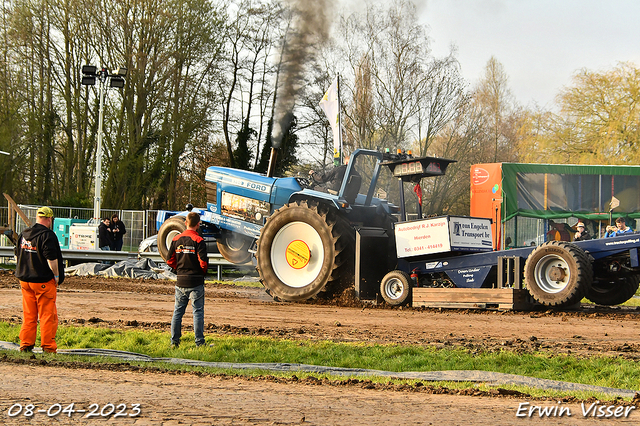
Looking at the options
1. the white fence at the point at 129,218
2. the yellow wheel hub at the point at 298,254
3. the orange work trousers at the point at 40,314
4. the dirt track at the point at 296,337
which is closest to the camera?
the dirt track at the point at 296,337

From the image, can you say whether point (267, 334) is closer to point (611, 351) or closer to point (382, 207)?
point (611, 351)

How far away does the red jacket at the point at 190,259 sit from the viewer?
27.1 feet

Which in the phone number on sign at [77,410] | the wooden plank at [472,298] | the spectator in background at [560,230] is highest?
the spectator in background at [560,230]

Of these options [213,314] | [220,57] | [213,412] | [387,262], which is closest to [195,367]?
[213,412]

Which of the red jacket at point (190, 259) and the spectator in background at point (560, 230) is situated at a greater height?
the spectator in background at point (560, 230)

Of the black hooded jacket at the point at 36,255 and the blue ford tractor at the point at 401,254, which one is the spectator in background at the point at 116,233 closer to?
the blue ford tractor at the point at 401,254

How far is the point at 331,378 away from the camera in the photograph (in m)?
6.47

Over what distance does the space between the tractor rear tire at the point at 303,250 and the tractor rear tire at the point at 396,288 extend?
731 mm

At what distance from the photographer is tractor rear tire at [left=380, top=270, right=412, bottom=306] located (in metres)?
12.5

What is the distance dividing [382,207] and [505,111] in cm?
3923

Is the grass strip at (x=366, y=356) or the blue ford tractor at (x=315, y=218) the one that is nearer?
the grass strip at (x=366, y=356)

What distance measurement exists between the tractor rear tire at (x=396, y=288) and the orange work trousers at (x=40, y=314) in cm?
651

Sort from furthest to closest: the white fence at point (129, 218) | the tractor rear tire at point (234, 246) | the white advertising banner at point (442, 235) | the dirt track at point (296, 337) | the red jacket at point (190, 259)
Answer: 1. the white fence at point (129, 218)
2. the tractor rear tire at point (234, 246)
3. the white advertising banner at point (442, 235)
4. the red jacket at point (190, 259)
5. the dirt track at point (296, 337)

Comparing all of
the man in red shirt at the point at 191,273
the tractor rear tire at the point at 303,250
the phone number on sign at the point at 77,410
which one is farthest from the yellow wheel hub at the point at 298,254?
the phone number on sign at the point at 77,410
